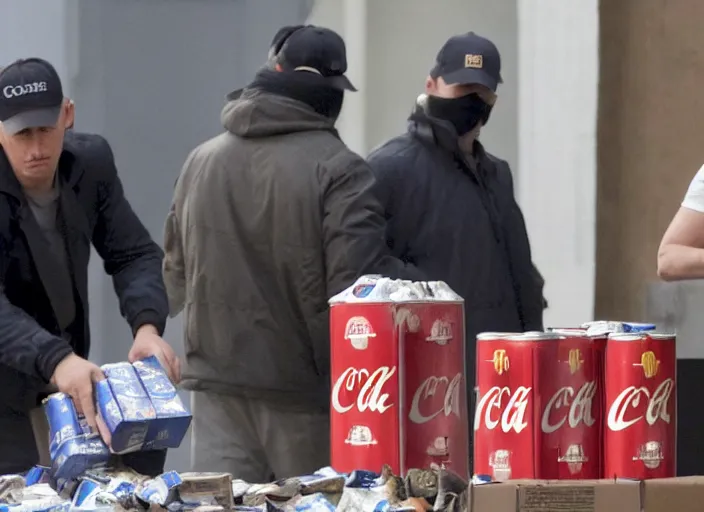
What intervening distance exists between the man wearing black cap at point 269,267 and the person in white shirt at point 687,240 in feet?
2.05

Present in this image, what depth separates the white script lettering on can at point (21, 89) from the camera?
2455 mm

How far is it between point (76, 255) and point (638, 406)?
123cm

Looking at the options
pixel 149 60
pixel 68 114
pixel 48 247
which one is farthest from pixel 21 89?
pixel 149 60

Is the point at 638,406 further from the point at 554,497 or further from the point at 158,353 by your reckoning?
the point at 158,353

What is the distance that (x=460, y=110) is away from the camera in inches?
140

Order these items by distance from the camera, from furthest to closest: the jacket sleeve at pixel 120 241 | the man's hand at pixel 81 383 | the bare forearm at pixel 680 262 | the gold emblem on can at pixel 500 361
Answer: the bare forearm at pixel 680 262
the jacket sleeve at pixel 120 241
the man's hand at pixel 81 383
the gold emblem on can at pixel 500 361

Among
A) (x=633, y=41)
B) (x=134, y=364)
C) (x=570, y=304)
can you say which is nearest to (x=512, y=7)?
(x=633, y=41)

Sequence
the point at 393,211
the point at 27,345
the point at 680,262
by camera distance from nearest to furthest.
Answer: the point at 27,345
the point at 680,262
the point at 393,211

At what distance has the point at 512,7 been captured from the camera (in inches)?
195

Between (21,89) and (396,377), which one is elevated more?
(21,89)

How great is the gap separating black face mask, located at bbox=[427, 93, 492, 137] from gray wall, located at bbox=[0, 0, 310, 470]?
63.4 inches

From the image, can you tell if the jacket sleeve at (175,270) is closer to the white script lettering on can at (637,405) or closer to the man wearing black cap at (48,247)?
the man wearing black cap at (48,247)

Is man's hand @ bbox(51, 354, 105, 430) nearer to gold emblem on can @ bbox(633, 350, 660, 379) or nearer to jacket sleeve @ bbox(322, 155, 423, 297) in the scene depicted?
gold emblem on can @ bbox(633, 350, 660, 379)

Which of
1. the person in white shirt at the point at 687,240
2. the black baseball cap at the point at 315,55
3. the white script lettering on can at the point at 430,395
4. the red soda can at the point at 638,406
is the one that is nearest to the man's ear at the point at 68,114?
the black baseball cap at the point at 315,55
